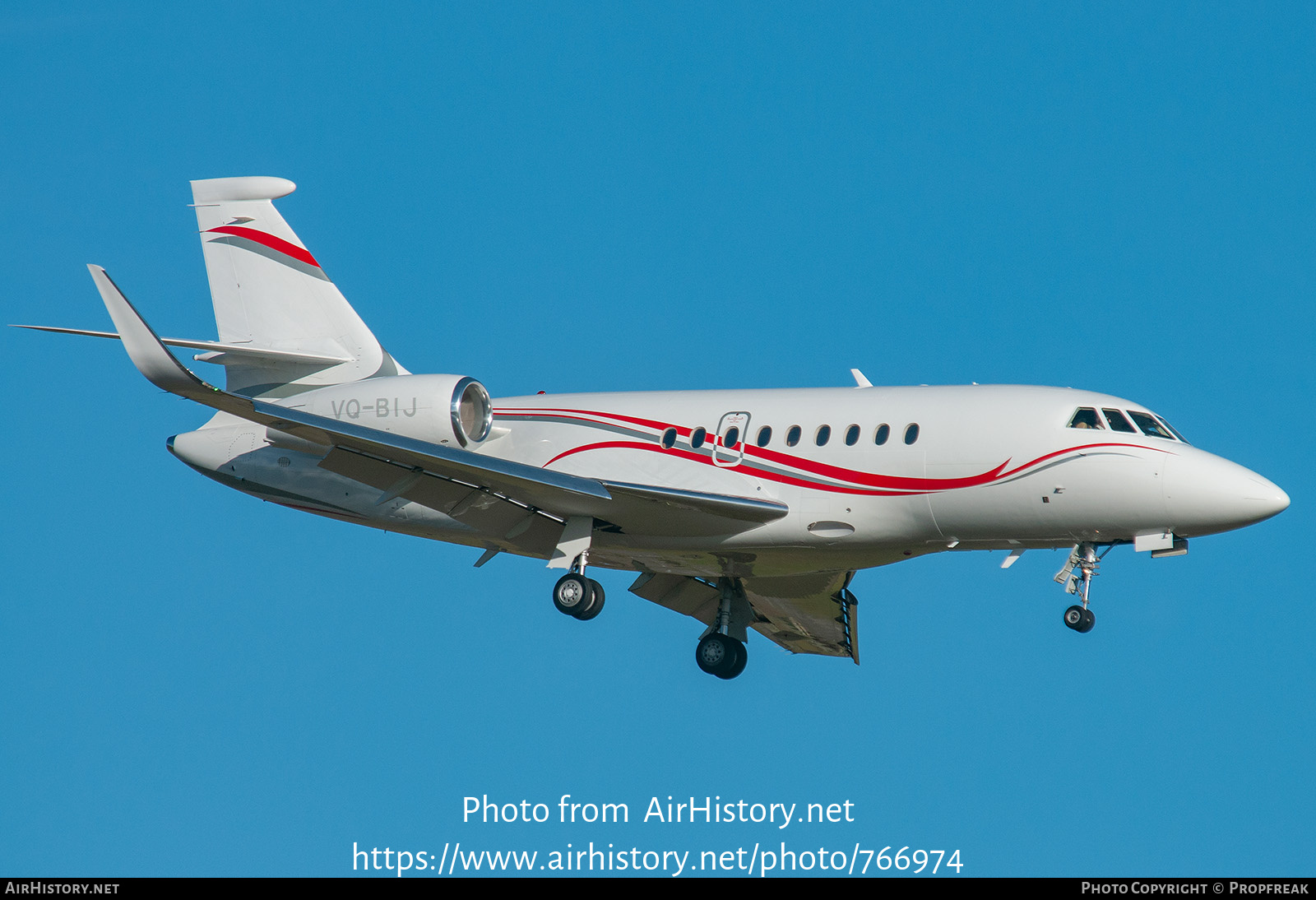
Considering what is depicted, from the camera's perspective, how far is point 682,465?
23016 millimetres

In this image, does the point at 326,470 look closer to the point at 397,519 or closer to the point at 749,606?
the point at 397,519

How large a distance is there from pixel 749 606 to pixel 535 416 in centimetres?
491

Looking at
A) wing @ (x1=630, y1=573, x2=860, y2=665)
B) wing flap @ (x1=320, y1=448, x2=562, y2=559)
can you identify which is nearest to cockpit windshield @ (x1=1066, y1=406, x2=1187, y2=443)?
wing @ (x1=630, y1=573, x2=860, y2=665)

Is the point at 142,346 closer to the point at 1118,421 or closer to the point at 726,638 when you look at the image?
the point at 726,638

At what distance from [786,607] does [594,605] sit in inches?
180

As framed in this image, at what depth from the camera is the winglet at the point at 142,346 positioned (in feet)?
63.2

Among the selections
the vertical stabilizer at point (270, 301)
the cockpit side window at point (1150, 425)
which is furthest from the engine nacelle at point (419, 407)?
the cockpit side window at point (1150, 425)

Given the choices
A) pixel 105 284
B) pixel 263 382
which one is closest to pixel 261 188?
pixel 263 382

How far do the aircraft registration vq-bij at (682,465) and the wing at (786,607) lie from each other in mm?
44

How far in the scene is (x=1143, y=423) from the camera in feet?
68.5

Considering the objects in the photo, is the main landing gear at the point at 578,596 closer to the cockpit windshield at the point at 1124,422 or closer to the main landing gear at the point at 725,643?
the main landing gear at the point at 725,643

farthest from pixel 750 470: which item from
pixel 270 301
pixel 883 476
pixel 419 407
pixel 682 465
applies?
pixel 270 301

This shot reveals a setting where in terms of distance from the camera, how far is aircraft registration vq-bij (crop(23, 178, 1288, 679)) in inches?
811
